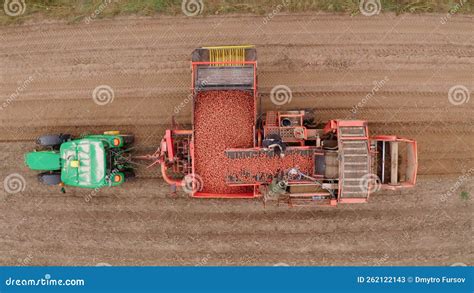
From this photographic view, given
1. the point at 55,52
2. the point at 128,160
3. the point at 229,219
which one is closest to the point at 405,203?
the point at 229,219

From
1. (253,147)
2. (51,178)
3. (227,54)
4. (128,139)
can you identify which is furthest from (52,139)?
(253,147)

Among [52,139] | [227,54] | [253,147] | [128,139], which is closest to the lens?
[253,147]

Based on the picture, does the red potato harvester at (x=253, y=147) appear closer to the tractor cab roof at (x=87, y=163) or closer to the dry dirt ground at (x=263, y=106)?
the dry dirt ground at (x=263, y=106)

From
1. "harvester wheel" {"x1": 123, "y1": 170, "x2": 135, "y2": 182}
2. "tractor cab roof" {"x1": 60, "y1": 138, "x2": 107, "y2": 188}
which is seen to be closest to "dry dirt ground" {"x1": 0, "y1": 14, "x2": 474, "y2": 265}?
"harvester wheel" {"x1": 123, "y1": 170, "x2": 135, "y2": 182}

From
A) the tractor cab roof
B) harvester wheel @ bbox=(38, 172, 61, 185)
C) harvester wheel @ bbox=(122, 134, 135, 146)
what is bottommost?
harvester wheel @ bbox=(38, 172, 61, 185)

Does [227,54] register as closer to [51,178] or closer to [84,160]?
[84,160]

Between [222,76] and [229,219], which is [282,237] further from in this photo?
[222,76]

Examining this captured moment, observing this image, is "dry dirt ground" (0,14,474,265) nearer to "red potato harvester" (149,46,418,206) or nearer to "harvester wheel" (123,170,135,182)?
"harvester wheel" (123,170,135,182)
